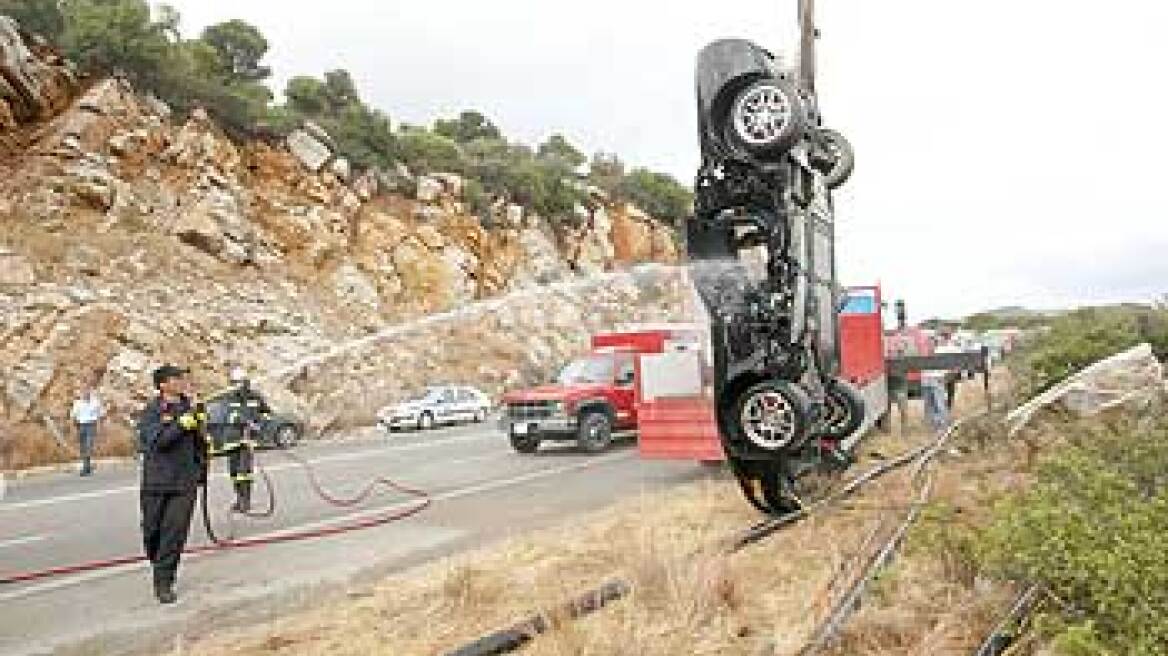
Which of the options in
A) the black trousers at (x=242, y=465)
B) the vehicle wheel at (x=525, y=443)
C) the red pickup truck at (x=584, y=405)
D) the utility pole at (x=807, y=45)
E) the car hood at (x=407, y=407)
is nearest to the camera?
the utility pole at (x=807, y=45)

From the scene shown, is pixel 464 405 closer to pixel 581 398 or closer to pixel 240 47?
pixel 581 398

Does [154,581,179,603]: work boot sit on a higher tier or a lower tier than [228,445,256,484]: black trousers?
lower

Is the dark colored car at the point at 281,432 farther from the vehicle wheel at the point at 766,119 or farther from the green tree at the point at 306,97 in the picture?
the vehicle wheel at the point at 766,119

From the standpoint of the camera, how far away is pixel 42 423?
925 inches

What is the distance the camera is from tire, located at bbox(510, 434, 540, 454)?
18875 mm

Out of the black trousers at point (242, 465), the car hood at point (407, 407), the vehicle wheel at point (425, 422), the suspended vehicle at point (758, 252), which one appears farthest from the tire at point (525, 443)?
the car hood at point (407, 407)

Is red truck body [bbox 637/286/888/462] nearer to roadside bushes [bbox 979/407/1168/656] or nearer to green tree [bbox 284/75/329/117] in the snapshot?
roadside bushes [bbox 979/407/1168/656]

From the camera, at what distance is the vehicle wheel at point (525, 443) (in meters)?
18.9

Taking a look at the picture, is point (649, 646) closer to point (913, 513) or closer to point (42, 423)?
point (913, 513)

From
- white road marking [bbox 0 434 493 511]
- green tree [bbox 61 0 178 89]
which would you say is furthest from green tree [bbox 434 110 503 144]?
white road marking [bbox 0 434 493 511]

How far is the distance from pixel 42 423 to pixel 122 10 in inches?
556

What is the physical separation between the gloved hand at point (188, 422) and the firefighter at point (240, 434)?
291cm

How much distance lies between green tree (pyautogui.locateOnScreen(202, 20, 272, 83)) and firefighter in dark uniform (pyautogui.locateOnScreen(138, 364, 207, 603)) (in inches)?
1380

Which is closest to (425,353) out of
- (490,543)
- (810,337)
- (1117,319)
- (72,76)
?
(72,76)
